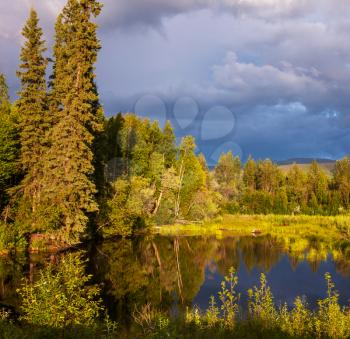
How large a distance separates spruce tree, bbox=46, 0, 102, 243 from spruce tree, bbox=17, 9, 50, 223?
5.66ft

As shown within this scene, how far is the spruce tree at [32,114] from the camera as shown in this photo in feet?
116

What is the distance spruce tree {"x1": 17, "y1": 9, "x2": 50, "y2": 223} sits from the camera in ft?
116

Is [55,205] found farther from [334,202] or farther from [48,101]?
[334,202]

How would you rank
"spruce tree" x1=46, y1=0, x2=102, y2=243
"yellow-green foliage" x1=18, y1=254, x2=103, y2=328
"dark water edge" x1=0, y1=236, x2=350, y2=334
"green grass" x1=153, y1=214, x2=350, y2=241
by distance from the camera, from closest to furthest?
"yellow-green foliage" x1=18, y1=254, x2=103, y2=328 → "dark water edge" x1=0, y1=236, x2=350, y2=334 → "spruce tree" x1=46, y1=0, x2=102, y2=243 → "green grass" x1=153, y1=214, x2=350, y2=241

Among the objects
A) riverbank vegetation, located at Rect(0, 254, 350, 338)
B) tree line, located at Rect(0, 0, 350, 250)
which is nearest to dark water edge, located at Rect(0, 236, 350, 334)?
tree line, located at Rect(0, 0, 350, 250)

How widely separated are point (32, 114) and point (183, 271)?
2012 centimetres

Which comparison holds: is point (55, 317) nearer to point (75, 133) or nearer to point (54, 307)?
point (54, 307)

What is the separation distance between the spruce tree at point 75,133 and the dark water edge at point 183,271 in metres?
4.02

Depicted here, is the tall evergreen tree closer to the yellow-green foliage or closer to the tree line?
the tree line

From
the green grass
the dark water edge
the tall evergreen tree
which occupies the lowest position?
the dark water edge

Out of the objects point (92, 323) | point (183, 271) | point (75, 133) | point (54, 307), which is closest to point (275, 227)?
point (183, 271)

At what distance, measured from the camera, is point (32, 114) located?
120 ft

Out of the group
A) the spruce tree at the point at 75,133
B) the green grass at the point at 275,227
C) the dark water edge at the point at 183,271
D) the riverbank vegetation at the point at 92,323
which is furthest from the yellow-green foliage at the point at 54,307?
the green grass at the point at 275,227

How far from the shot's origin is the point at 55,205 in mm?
33719
